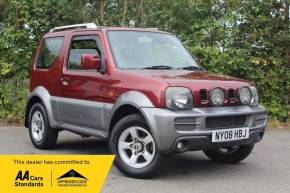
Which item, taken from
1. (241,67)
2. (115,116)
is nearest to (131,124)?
(115,116)

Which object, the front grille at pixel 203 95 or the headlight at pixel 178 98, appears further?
the front grille at pixel 203 95

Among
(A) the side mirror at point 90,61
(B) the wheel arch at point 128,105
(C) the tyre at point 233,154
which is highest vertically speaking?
(A) the side mirror at point 90,61

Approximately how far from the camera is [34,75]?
865 cm

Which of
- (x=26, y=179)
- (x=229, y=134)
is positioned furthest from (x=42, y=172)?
(x=229, y=134)

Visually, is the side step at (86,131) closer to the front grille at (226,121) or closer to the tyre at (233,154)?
the front grille at (226,121)

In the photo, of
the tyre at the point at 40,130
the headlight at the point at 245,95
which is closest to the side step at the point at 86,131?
the tyre at the point at 40,130

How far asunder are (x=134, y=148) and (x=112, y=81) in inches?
37.0

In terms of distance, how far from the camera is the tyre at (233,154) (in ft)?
24.0

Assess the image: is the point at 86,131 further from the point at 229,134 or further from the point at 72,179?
the point at 72,179

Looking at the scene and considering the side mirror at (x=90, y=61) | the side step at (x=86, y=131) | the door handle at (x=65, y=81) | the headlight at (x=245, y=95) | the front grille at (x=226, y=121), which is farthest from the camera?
the door handle at (x=65, y=81)

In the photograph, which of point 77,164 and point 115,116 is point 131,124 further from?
point 77,164

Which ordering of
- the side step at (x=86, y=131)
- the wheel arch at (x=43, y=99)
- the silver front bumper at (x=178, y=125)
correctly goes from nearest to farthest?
the silver front bumper at (x=178, y=125), the side step at (x=86, y=131), the wheel arch at (x=43, y=99)

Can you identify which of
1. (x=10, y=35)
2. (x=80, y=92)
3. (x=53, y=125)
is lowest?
(x=53, y=125)

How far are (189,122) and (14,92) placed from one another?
22.9 ft
